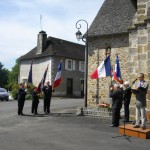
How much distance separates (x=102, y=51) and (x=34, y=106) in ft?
30.5

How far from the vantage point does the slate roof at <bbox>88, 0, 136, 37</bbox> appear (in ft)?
72.7

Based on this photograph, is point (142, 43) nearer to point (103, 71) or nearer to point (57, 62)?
point (103, 71)

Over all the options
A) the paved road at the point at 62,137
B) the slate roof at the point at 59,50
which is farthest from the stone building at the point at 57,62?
the paved road at the point at 62,137

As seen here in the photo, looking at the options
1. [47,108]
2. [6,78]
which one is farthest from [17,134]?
[6,78]

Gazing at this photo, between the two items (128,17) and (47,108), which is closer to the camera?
(47,108)

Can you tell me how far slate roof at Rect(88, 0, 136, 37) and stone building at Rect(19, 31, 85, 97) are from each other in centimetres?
1226

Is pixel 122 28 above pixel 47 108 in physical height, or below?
above

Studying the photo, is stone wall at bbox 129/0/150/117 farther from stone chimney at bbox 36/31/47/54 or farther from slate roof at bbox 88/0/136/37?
stone chimney at bbox 36/31/47/54

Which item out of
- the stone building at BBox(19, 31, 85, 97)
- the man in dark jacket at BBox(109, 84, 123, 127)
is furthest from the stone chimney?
the man in dark jacket at BBox(109, 84, 123, 127)

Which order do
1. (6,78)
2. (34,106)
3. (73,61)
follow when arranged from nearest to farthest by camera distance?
(34,106)
(73,61)
(6,78)

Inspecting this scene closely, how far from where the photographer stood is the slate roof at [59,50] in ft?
118

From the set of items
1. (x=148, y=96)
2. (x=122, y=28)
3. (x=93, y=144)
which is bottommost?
(x=93, y=144)

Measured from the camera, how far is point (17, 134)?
31.1 ft

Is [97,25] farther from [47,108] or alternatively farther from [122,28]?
[47,108]
